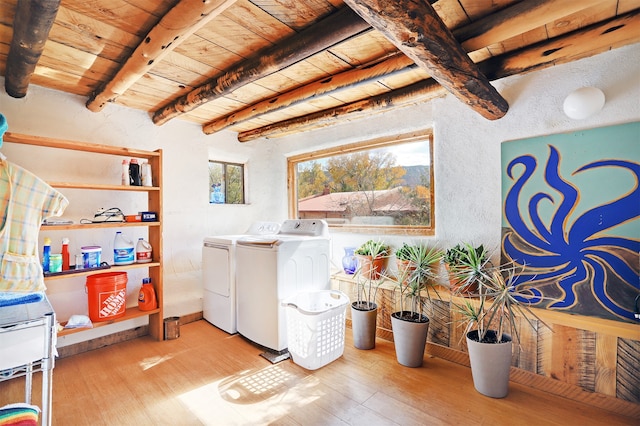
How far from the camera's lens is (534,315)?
193cm

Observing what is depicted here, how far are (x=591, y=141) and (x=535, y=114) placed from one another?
1.21 feet

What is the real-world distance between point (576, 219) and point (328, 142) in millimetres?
2287

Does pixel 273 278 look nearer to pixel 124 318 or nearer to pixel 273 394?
pixel 273 394

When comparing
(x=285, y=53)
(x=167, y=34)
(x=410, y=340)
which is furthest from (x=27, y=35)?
(x=410, y=340)

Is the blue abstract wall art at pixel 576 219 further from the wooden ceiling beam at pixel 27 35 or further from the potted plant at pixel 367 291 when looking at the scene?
the wooden ceiling beam at pixel 27 35

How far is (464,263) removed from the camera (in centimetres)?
216

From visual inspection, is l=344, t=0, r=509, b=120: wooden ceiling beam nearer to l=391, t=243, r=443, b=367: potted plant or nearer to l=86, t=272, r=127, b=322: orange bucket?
l=391, t=243, r=443, b=367: potted plant

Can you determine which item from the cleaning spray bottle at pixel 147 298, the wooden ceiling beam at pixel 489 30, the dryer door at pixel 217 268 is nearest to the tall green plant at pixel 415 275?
the wooden ceiling beam at pixel 489 30

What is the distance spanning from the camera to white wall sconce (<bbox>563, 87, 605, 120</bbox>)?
1.77 metres

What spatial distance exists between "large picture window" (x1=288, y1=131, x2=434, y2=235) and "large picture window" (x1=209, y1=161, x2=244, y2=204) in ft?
2.10

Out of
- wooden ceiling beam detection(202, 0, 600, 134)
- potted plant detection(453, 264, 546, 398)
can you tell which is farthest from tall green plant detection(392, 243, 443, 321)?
wooden ceiling beam detection(202, 0, 600, 134)

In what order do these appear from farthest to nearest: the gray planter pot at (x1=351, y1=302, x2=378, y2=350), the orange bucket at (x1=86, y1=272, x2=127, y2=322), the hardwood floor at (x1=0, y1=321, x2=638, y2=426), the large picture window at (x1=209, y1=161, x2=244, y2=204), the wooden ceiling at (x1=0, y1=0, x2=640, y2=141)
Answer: the large picture window at (x1=209, y1=161, x2=244, y2=204)
the gray planter pot at (x1=351, y1=302, x2=378, y2=350)
the orange bucket at (x1=86, y1=272, x2=127, y2=322)
the hardwood floor at (x1=0, y1=321, x2=638, y2=426)
the wooden ceiling at (x1=0, y1=0, x2=640, y2=141)

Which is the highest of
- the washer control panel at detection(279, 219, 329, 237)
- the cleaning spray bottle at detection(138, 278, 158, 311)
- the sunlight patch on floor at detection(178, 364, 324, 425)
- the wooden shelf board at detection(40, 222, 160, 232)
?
the wooden shelf board at detection(40, 222, 160, 232)

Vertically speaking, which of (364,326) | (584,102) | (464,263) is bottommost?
(364,326)
